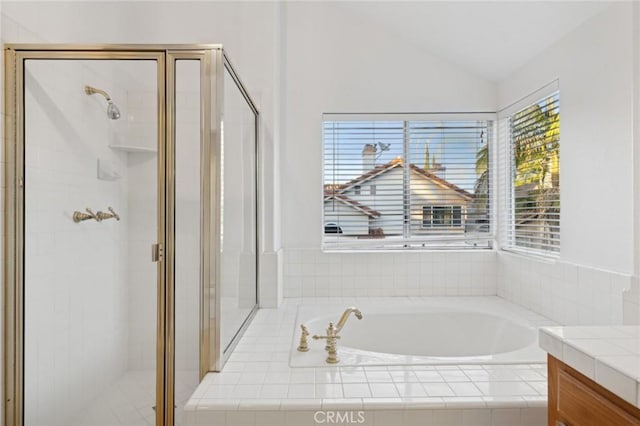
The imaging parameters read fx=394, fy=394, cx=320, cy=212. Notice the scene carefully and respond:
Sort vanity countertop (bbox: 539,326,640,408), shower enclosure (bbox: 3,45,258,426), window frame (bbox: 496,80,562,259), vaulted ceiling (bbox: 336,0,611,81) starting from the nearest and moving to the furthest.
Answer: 1. vanity countertop (bbox: 539,326,640,408)
2. shower enclosure (bbox: 3,45,258,426)
3. vaulted ceiling (bbox: 336,0,611,81)
4. window frame (bbox: 496,80,562,259)

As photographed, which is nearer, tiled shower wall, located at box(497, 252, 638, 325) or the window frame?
tiled shower wall, located at box(497, 252, 638, 325)

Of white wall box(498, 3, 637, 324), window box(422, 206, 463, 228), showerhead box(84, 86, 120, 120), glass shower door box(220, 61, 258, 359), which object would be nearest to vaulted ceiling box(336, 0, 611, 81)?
white wall box(498, 3, 637, 324)

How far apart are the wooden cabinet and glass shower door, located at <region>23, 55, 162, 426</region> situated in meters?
1.42

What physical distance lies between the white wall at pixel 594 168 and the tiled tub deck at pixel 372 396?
2.01ft

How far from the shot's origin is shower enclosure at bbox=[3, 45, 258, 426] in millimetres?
1596

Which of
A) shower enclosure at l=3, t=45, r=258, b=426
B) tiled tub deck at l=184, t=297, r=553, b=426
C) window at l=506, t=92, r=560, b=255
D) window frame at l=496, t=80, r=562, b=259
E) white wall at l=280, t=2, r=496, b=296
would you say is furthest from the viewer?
white wall at l=280, t=2, r=496, b=296

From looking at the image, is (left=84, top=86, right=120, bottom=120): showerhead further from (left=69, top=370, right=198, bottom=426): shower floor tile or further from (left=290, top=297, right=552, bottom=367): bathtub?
(left=290, top=297, right=552, bottom=367): bathtub

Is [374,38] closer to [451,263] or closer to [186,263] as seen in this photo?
[451,263]

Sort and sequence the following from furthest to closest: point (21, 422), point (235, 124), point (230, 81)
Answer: point (235, 124) → point (230, 81) → point (21, 422)

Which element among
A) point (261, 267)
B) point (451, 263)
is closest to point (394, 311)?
point (451, 263)

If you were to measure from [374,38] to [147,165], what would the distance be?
2066 millimetres

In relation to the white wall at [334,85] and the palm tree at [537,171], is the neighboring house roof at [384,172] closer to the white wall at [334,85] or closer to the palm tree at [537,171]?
the white wall at [334,85]

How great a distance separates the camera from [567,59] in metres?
2.13

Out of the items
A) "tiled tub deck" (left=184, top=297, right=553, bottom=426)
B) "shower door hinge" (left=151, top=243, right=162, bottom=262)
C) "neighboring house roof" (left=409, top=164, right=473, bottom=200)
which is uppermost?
"neighboring house roof" (left=409, top=164, right=473, bottom=200)
